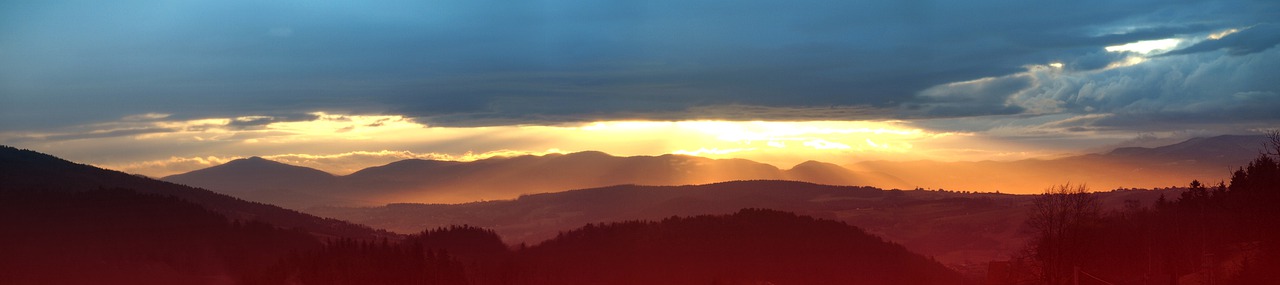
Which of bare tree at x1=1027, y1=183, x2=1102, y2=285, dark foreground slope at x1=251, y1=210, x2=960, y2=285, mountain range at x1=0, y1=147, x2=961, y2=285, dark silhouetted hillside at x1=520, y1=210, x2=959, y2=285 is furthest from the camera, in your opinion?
dark silhouetted hillside at x1=520, y1=210, x2=959, y2=285

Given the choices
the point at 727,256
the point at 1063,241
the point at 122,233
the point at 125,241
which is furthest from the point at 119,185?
the point at 1063,241

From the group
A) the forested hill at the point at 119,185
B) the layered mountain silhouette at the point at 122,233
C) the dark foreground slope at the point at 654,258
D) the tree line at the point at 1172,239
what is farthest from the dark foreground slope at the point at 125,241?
the tree line at the point at 1172,239

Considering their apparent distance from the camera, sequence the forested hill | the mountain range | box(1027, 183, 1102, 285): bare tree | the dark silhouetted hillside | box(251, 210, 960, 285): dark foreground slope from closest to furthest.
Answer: box(1027, 183, 1102, 285): bare tree, box(251, 210, 960, 285): dark foreground slope, the mountain range, the dark silhouetted hillside, the forested hill

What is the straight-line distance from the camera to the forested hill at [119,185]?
428 ft

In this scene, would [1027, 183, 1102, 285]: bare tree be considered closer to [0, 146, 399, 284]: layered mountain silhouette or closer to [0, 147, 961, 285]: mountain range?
[0, 147, 961, 285]: mountain range

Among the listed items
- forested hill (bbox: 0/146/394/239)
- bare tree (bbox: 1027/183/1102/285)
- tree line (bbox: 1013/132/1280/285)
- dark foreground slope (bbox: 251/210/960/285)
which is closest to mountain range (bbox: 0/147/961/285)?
dark foreground slope (bbox: 251/210/960/285)

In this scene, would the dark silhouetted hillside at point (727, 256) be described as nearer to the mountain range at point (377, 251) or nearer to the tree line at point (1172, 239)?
the mountain range at point (377, 251)

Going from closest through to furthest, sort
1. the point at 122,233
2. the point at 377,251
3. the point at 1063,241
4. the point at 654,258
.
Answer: the point at 1063,241
the point at 377,251
the point at 654,258
the point at 122,233

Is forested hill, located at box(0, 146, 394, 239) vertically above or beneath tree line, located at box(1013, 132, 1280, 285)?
above

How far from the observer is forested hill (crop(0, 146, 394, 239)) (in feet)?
428

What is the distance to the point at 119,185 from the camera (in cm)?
14412

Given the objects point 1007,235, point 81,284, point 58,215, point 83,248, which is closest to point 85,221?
point 58,215

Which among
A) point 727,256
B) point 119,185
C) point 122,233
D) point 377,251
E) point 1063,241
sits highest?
point 119,185

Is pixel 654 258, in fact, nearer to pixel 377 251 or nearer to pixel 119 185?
pixel 377 251
